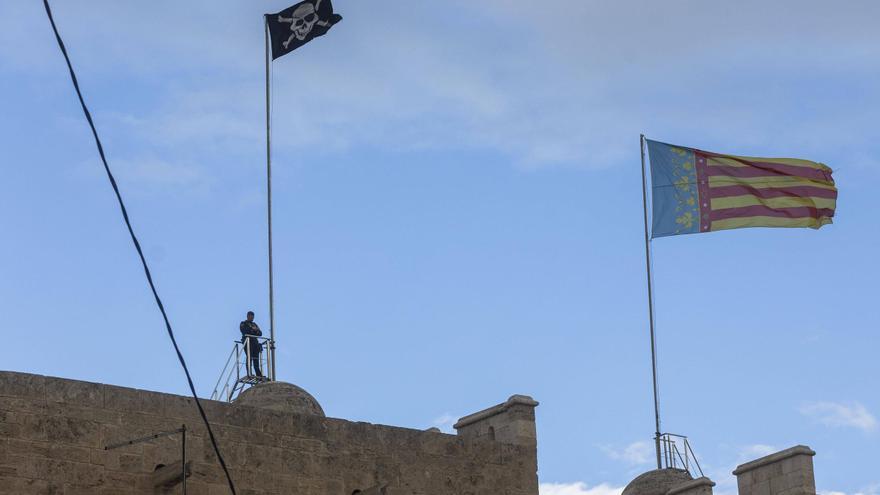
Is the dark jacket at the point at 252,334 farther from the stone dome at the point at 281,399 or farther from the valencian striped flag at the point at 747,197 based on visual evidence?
the valencian striped flag at the point at 747,197

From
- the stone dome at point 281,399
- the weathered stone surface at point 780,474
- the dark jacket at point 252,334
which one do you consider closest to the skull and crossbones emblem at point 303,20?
the dark jacket at point 252,334

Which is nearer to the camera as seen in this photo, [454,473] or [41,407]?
[41,407]

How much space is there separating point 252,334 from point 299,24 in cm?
663

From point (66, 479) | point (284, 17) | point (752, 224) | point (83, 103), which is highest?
point (284, 17)

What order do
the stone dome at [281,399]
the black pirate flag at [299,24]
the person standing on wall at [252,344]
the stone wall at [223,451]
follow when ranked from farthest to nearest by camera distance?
the black pirate flag at [299,24]
the person standing on wall at [252,344]
the stone dome at [281,399]
the stone wall at [223,451]

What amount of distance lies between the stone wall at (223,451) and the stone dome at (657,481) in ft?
10.6

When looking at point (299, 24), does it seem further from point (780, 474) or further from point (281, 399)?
point (780, 474)

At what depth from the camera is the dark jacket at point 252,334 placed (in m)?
29.1

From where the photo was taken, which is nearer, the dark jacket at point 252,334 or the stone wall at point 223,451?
the stone wall at point 223,451

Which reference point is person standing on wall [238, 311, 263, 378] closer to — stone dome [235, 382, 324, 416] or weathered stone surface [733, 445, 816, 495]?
stone dome [235, 382, 324, 416]

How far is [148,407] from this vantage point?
2478 centimetres

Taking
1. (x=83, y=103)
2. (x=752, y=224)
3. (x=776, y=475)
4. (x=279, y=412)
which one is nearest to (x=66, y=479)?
(x=279, y=412)

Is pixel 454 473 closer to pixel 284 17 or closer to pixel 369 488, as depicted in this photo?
pixel 369 488

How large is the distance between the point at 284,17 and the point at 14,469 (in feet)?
41.1
